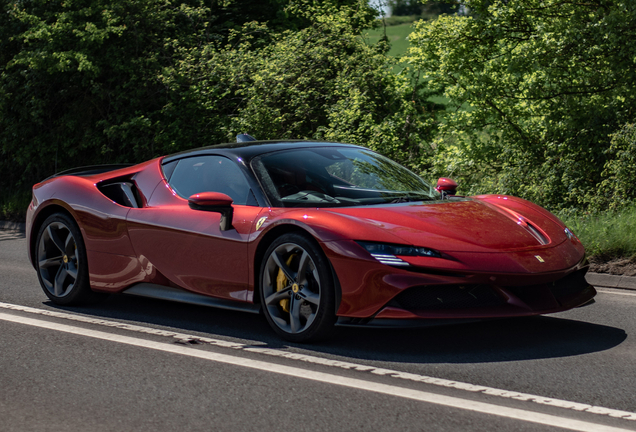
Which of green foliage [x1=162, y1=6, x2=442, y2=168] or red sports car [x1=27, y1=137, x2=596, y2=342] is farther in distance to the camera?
green foliage [x1=162, y1=6, x2=442, y2=168]

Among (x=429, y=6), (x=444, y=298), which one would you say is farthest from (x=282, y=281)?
(x=429, y=6)

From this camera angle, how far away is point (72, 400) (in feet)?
12.9

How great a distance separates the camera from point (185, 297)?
18.5 ft

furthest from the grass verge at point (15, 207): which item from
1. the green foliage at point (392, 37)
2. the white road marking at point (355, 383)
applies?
the white road marking at point (355, 383)

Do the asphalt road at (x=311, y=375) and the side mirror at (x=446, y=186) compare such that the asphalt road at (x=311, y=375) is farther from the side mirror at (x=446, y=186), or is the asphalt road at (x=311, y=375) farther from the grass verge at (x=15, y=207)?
the grass verge at (x=15, y=207)

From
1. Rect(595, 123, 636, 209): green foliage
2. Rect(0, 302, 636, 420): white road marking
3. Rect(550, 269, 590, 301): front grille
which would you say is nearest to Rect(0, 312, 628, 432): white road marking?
Rect(0, 302, 636, 420): white road marking

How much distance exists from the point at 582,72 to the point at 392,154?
3.48 metres

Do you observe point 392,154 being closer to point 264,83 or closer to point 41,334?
point 264,83

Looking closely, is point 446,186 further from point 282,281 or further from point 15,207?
point 15,207

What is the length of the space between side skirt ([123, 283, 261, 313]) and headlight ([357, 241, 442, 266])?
106 cm

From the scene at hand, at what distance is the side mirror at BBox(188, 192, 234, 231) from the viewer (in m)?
5.20

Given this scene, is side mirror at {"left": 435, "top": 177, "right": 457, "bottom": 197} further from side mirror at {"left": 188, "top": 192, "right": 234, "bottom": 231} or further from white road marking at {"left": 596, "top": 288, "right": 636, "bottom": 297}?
white road marking at {"left": 596, "top": 288, "right": 636, "bottom": 297}

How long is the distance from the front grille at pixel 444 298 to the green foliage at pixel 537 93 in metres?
7.66

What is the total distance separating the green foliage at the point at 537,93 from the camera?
455 inches
